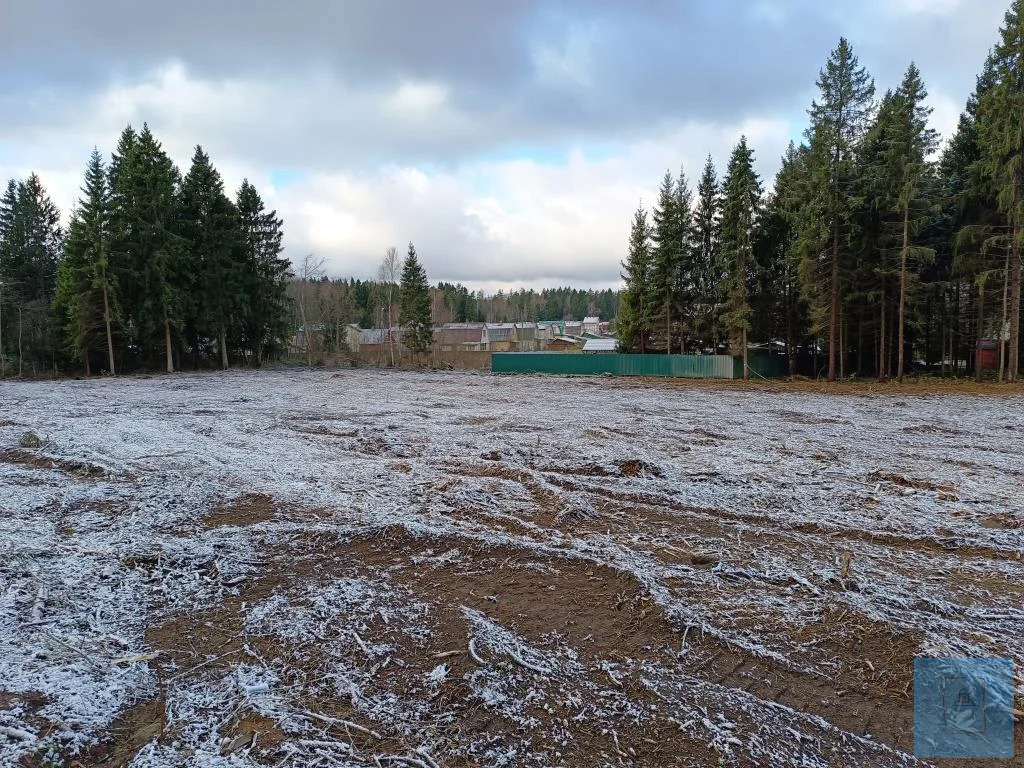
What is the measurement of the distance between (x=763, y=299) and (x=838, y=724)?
32939 millimetres

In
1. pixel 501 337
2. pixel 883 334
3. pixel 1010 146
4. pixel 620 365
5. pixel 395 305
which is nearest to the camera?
pixel 1010 146

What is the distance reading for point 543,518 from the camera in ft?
18.7

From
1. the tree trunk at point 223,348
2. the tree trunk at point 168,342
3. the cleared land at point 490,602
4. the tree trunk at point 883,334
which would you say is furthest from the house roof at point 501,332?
the cleared land at point 490,602

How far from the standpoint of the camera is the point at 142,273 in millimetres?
33188

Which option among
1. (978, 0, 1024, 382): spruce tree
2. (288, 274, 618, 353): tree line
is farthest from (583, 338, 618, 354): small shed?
(978, 0, 1024, 382): spruce tree

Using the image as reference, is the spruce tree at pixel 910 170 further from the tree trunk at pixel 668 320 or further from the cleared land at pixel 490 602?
the cleared land at pixel 490 602

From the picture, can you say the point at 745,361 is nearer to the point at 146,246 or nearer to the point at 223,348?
the point at 223,348

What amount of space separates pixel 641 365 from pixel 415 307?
64.3 feet

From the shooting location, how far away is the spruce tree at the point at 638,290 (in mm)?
35219

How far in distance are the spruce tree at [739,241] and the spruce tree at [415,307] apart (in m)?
23.6

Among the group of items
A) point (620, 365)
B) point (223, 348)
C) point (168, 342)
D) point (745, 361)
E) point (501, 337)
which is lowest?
point (620, 365)

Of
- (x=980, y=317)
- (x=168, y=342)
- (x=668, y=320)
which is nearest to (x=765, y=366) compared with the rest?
(x=668, y=320)

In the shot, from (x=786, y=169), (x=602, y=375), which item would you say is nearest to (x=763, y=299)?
(x=786, y=169)

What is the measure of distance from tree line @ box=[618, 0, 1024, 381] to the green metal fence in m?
1.27
